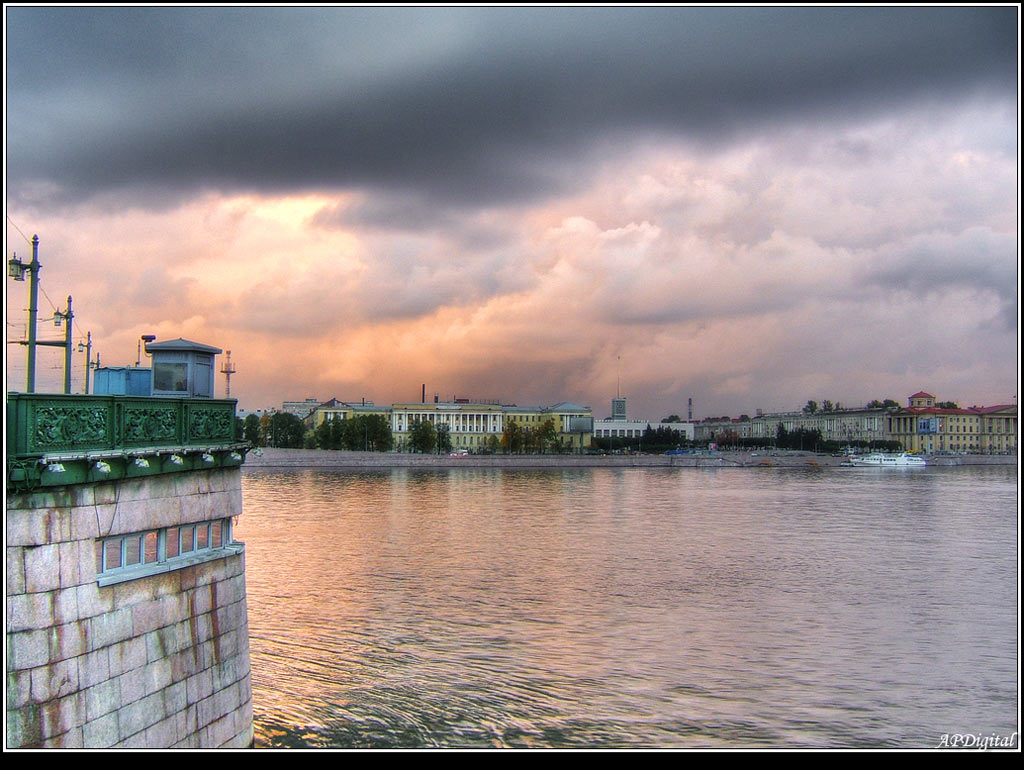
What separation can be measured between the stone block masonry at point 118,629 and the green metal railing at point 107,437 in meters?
0.15

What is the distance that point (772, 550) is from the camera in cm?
→ 3275

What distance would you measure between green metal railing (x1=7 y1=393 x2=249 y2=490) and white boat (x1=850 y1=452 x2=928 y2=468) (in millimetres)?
121892

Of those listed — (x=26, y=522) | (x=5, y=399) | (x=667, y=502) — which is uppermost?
(x=5, y=399)

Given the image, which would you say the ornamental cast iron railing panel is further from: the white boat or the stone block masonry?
the white boat

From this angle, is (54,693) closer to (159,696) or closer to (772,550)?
(159,696)

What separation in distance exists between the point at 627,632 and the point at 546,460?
92998 mm

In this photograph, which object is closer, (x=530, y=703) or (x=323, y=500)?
(x=530, y=703)

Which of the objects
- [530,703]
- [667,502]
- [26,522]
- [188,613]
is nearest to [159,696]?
[188,613]

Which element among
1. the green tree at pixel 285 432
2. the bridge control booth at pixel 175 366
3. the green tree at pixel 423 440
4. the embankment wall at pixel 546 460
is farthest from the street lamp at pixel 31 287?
the green tree at pixel 285 432

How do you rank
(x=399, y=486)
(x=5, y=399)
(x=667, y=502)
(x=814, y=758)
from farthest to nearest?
1. (x=399, y=486)
2. (x=667, y=502)
3. (x=814, y=758)
4. (x=5, y=399)

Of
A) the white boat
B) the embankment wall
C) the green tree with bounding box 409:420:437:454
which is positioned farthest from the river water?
the white boat

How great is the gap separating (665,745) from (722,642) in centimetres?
612

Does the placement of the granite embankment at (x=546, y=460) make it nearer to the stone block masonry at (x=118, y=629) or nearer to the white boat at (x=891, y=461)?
the white boat at (x=891, y=461)

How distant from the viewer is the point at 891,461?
121 metres
